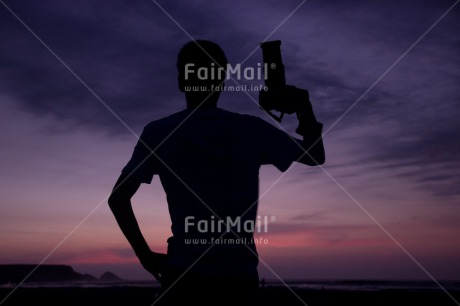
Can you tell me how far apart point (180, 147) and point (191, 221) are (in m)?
0.35

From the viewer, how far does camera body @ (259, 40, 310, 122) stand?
8.46ft

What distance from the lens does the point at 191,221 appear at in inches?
82.0

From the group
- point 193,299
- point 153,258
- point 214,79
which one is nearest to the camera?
point 193,299

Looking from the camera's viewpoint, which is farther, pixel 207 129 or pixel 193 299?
pixel 207 129

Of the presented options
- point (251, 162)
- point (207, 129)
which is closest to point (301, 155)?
point (251, 162)

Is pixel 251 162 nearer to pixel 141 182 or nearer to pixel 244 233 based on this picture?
pixel 244 233

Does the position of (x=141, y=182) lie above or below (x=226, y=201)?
above

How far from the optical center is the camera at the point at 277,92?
2570 mm

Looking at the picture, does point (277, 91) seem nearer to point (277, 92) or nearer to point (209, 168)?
point (277, 92)

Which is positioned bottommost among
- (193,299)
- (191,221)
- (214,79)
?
(193,299)

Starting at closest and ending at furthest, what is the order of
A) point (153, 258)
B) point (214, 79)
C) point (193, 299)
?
point (193, 299)
point (153, 258)
point (214, 79)

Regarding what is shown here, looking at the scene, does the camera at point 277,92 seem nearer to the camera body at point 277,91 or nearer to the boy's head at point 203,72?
the camera body at point 277,91

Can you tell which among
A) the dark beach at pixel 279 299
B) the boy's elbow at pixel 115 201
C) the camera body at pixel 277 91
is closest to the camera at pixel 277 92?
the camera body at pixel 277 91

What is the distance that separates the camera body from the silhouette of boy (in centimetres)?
22
